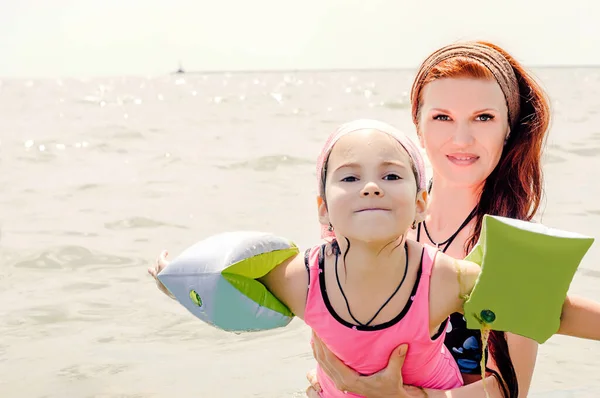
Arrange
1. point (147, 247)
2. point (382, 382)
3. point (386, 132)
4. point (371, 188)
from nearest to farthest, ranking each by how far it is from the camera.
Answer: point (371, 188) → point (386, 132) → point (382, 382) → point (147, 247)

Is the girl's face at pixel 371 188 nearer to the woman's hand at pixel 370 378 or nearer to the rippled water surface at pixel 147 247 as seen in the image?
the woman's hand at pixel 370 378

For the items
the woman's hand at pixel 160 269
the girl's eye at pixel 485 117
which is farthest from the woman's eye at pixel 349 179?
the girl's eye at pixel 485 117

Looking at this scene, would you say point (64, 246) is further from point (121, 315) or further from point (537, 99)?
point (537, 99)

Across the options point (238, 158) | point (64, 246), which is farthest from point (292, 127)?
point (64, 246)

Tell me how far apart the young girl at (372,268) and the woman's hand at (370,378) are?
0.08ft

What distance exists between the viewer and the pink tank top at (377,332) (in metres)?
2.31

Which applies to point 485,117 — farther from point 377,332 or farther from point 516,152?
point 377,332

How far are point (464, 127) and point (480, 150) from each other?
101 millimetres

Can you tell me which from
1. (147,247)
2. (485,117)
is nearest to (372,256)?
(485,117)

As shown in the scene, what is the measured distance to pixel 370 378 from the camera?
241 centimetres

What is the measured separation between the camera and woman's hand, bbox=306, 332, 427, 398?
2363 millimetres

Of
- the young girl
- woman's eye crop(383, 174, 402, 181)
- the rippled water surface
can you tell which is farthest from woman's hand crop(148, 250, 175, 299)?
the rippled water surface

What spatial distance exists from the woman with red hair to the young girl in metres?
0.47

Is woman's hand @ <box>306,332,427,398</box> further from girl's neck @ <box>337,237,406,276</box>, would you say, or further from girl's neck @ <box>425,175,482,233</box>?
girl's neck @ <box>425,175,482,233</box>
